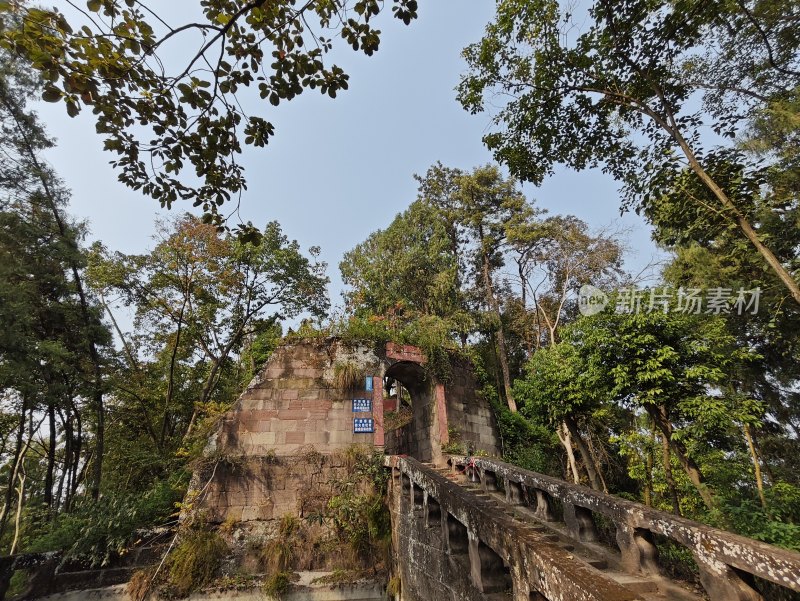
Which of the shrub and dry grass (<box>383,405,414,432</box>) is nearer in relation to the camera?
the shrub

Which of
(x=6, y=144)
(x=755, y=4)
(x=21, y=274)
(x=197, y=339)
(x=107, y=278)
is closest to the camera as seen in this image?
(x=755, y=4)

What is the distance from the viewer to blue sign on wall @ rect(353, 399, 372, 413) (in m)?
8.91

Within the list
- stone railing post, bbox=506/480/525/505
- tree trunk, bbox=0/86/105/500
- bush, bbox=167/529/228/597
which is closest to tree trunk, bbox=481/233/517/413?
stone railing post, bbox=506/480/525/505

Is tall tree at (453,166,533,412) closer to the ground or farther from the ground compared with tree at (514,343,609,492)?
farther from the ground

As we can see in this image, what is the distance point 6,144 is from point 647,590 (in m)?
14.7

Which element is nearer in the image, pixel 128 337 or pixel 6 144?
pixel 6 144

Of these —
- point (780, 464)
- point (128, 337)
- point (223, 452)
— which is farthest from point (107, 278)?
point (780, 464)

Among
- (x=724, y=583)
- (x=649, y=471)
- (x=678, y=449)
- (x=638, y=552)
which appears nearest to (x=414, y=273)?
(x=649, y=471)

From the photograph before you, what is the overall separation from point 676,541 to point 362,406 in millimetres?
6521

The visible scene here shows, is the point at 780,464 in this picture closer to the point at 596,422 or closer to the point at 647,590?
the point at 596,422

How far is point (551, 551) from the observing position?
282 cm

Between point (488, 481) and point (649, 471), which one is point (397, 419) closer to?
point (488, 481)

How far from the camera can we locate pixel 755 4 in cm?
552

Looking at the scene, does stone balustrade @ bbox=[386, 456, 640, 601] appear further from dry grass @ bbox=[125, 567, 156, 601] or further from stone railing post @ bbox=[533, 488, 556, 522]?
dry grass @ bbox=[125, 567, 156, 601]
